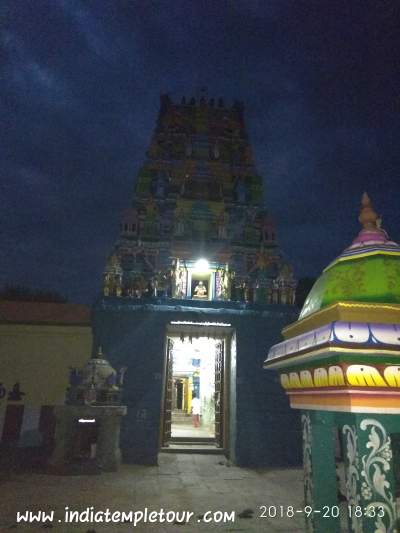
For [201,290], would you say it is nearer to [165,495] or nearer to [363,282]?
[165,495]

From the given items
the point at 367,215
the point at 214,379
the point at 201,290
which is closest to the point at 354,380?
the point at 367,215

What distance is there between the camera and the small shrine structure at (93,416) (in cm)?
921

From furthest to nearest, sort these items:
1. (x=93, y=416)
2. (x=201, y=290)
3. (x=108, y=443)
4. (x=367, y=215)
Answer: (x=201, y=290), (x=93, y=416), (x=108, y=443), (x=367, y=215)

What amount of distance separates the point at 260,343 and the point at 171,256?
4324 mm

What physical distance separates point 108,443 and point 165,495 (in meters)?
2.89

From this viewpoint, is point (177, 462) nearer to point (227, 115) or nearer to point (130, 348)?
point (130, 348)

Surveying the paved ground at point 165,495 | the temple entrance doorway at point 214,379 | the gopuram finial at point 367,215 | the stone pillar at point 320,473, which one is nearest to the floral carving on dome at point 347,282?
the gopuram finial at point 367,215

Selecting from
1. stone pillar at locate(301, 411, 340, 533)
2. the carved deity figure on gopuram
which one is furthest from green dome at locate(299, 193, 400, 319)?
the carved deity figure on gopuram

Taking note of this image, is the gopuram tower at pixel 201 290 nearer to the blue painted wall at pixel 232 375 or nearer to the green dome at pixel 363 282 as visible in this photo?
the blue painted wall at pixel 232 375

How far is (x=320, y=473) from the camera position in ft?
8.52

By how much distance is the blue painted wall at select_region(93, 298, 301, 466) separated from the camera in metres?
10.2

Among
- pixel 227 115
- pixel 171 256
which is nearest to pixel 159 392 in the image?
pixel 171 256

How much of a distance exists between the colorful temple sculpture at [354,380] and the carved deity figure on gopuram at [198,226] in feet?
30.2

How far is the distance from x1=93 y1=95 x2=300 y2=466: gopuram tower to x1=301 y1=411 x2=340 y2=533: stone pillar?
8273mm
